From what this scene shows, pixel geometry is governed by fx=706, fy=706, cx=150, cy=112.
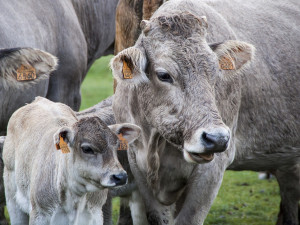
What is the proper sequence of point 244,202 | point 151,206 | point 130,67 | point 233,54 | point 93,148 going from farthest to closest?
point 244,202, point 151,206, point 233,54, point 93,148, point 130,67

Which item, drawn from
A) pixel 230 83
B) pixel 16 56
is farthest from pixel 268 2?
pixel 16 56

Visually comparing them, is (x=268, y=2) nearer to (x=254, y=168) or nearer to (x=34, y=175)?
(x=254, y=168)

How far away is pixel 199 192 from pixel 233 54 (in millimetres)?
1319

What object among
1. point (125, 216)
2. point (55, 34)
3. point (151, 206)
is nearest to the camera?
point (151, 206)

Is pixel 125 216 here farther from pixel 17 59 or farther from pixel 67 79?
pixel 17 59

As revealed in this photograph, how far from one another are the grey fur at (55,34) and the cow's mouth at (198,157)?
3034 mm

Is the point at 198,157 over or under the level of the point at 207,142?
under

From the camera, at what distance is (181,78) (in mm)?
5938

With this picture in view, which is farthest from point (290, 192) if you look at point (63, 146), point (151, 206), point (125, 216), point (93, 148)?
point (63, 146)

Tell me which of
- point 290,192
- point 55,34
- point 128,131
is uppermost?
point 128,131

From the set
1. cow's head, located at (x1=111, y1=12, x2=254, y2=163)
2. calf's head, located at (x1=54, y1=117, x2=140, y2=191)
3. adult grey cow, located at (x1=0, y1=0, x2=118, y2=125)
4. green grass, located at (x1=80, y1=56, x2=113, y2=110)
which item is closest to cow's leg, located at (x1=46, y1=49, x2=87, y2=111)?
adult grey cow, located at (x1=0, y1=0, x2=118, y2=125)

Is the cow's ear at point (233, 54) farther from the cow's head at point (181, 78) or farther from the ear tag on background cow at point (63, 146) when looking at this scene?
the ear tag on background cow at point (63, 146)

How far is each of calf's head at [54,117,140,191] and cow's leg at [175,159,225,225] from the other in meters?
0.70

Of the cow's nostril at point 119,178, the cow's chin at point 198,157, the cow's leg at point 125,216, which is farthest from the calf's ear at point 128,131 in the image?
the cow's leg at point 125,216
